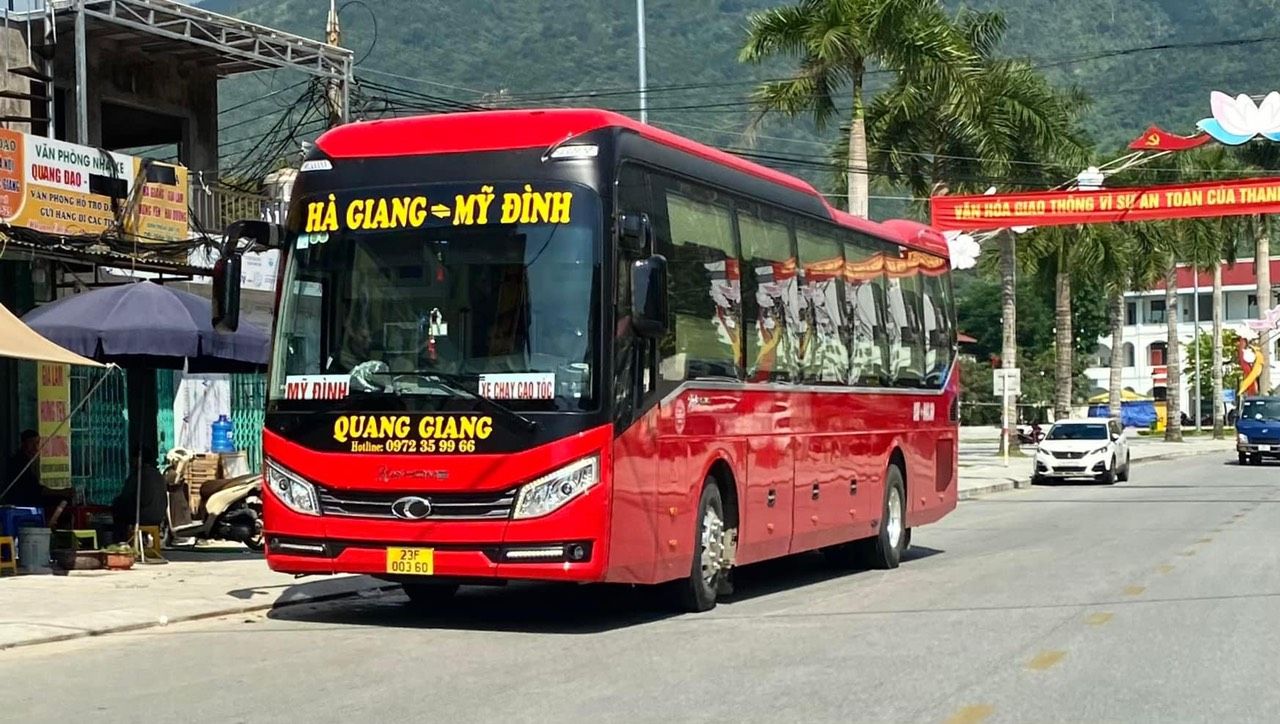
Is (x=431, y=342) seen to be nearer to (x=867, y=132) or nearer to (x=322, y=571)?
(x=322, y=571)

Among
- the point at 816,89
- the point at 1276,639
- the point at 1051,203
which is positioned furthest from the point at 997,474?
the point at 1276,639

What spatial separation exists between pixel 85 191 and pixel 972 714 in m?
14.9

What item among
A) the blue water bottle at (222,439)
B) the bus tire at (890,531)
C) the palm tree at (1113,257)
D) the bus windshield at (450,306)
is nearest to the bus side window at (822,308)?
the bus tire at (890,531)

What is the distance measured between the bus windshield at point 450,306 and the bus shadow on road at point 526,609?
1996mm

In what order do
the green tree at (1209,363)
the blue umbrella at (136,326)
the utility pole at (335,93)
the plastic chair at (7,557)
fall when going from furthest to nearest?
the green tree at (1209,363) < the utility pole at (335,93) < the blue umbrella at (136,326) < the plastic chair at (7,557)

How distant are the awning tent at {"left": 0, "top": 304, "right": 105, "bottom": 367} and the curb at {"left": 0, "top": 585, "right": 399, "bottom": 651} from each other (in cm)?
293

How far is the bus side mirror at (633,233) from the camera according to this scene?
39.5 feet

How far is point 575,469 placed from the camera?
460 inches

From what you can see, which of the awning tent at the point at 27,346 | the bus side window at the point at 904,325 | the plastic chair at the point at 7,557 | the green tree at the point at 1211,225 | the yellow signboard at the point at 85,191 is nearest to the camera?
the awning tent at the point at 27,346

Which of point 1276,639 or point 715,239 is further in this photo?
point 715,239

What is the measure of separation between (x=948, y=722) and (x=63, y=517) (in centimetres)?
1286

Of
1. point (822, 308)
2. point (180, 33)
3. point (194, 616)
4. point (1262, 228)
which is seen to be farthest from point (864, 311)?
point (1262, 228)

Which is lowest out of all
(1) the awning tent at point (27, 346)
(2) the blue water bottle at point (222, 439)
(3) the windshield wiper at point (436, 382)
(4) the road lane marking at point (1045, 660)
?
(4) the road lane marking at point (1045, 660)

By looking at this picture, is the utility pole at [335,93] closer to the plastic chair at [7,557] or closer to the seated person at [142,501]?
the seated person at [142,501]
